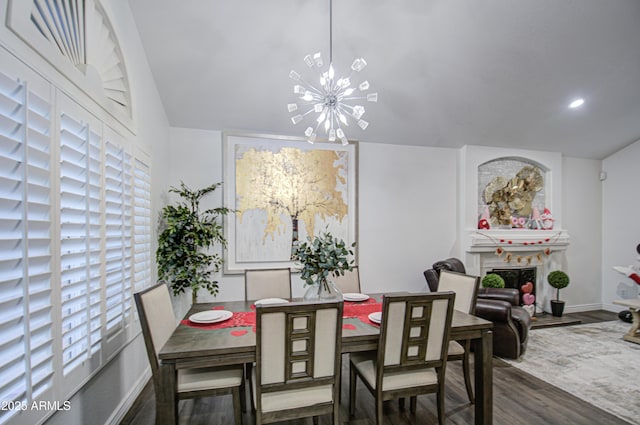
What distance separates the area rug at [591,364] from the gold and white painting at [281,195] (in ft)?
8.43

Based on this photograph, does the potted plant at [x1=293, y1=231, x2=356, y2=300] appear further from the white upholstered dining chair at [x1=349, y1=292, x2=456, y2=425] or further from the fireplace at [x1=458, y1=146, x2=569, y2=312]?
the fireplace at [x1=458, y1=146, x2=569, y2=312]

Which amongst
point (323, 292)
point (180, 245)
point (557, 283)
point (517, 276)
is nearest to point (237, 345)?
point (323, 292)

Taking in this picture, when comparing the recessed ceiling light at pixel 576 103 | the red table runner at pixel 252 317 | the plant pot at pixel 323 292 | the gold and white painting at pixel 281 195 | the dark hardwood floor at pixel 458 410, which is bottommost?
the dark hardwood floor at pixel 458 410

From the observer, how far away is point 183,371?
1.88 meters

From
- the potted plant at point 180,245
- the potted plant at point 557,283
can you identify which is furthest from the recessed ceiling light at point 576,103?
the potted plant at point 180,245

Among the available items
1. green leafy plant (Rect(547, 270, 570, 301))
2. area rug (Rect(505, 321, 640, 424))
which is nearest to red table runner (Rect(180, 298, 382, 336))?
area rug (Rect(505, 321, 640, 424))

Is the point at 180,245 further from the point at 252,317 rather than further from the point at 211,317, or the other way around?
the point at 252,317

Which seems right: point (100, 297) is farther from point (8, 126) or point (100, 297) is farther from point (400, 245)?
point (400, 245)

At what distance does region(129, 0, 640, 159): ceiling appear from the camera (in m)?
2.62

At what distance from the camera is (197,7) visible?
2484 mm

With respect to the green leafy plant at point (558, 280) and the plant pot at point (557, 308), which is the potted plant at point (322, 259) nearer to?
the green leafy plant at point (558, 280)

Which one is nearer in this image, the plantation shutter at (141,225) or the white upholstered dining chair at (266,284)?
the plantation shutter at (141,225)

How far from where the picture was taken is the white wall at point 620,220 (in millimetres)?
4793

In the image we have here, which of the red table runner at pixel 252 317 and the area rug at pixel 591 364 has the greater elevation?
the red table runner at pixel 252 317
